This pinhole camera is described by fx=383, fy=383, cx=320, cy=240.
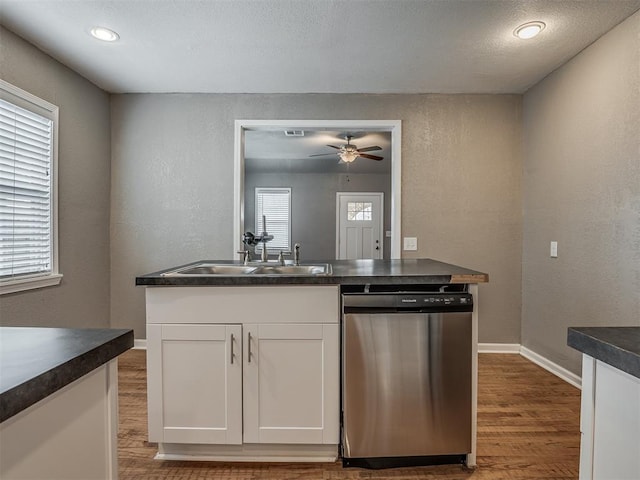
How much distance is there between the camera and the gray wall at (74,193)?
2.59 m

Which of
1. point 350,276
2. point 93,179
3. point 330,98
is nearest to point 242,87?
point 330,98

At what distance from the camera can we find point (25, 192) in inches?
103

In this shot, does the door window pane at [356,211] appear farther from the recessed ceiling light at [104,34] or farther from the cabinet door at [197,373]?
the cabinet door at [197,373]

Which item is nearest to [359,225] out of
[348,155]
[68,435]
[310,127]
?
[348,155]

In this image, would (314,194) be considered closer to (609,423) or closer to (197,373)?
(197,373)

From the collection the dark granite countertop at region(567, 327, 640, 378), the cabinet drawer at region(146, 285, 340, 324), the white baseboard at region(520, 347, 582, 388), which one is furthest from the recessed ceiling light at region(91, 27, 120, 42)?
the white baseboard at region(520, 347, 582, 388)

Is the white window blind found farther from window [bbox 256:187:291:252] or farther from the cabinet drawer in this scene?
window [bbox 256:187:291:252]

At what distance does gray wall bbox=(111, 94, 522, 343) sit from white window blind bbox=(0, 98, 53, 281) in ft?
2.54

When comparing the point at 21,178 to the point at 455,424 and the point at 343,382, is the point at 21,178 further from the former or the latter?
the point at 455,424

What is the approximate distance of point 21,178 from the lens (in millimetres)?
2586

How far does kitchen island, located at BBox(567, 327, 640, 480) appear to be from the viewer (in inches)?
30.0

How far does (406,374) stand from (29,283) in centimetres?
257

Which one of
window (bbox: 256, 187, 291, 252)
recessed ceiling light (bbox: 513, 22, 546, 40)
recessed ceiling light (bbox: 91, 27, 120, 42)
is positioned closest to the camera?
recessed ceiling light (bbox: 513, 22, 546, 40)

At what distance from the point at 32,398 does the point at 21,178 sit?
8.57 ft
